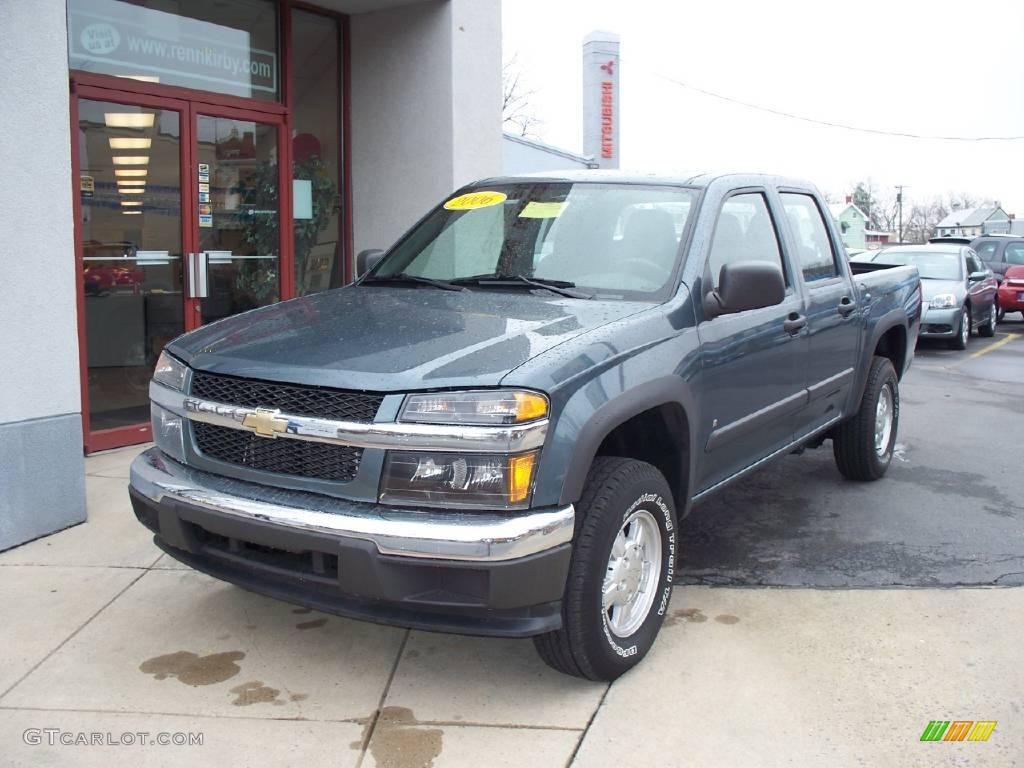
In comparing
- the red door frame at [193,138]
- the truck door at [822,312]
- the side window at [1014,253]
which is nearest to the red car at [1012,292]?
the side window at [1014,253]

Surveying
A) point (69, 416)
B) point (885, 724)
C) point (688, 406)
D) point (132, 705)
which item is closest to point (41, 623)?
point (132, 705)

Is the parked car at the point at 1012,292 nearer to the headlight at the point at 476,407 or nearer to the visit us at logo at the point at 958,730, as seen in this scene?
the visit us at logo at the point at 958,730

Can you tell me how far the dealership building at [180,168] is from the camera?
5.15m

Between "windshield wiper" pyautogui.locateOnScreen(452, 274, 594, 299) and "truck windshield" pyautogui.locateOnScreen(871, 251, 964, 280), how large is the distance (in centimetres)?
1234

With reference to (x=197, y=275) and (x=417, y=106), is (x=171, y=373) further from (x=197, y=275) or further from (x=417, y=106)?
(x=417, y=106)

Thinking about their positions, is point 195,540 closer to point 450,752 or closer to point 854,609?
point 450,752

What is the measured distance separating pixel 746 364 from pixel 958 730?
1729 mm

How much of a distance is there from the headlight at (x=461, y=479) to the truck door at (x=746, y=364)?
1204 mm

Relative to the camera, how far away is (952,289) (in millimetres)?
14891

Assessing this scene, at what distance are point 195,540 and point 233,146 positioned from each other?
5.02m

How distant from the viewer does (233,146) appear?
793cm

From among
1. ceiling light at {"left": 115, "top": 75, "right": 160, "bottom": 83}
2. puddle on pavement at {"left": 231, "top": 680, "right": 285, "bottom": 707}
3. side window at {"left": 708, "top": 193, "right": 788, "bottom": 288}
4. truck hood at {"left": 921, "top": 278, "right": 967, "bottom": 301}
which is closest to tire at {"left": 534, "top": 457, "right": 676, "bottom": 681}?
puddle on pavement at {"left": 231, "top": 680, "right": 285, "bottom": 707}

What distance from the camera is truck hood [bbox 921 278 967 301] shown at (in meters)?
14.8

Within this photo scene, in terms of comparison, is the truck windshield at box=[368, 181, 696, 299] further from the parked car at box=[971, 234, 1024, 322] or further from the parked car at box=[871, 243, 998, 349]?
the parked car at box=[971, 234, 1024, 322]
